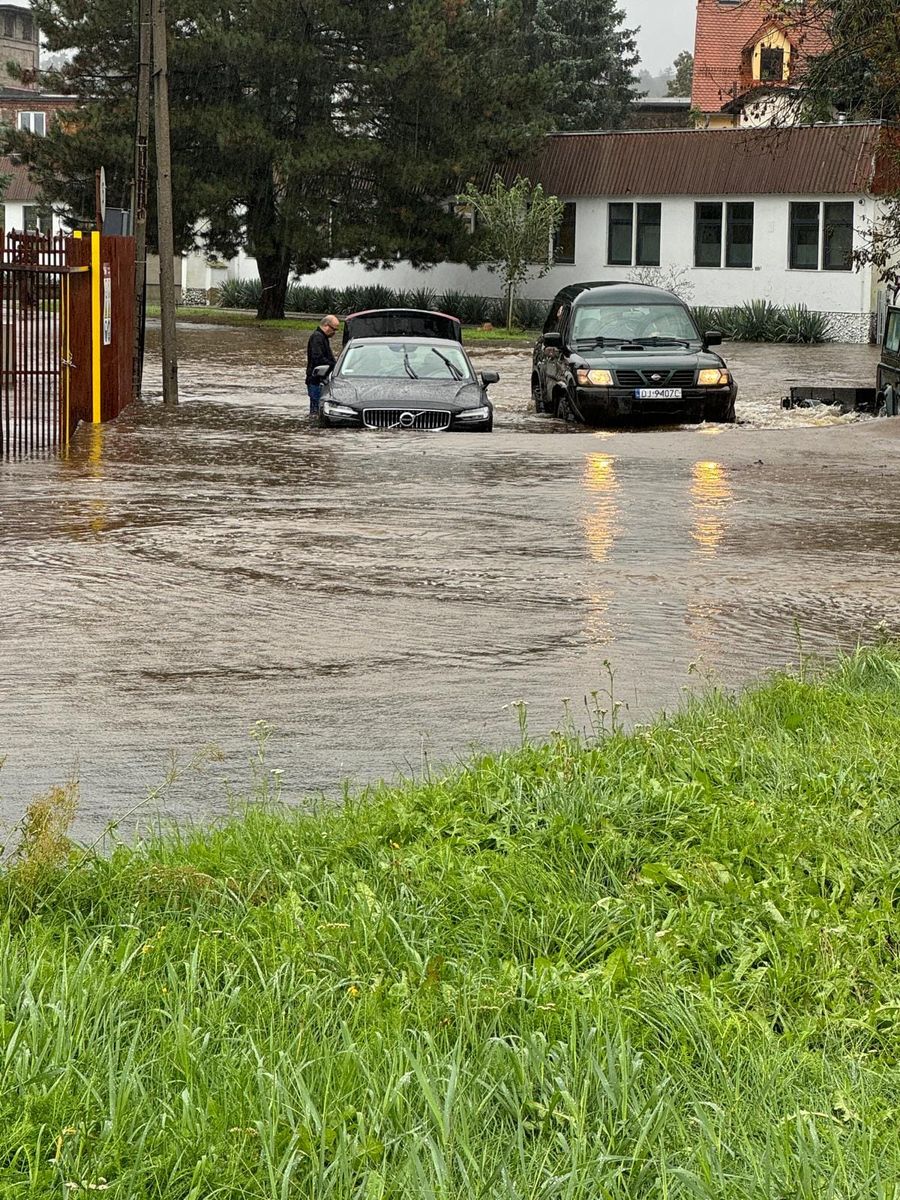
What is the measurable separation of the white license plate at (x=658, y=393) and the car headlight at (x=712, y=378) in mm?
312

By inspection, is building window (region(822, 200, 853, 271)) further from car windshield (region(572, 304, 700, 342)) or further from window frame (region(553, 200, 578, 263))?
car windshield (region(572, 304, 700, 342))

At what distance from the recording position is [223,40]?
49750mm

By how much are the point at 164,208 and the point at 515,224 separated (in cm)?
2608

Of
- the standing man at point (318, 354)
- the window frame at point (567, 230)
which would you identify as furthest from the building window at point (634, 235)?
the standing man at point (318, 354)

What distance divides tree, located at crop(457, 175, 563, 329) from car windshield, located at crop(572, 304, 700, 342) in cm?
2600

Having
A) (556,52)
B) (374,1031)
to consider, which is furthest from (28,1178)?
(556,52)

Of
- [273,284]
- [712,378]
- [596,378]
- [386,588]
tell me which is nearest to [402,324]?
[596,378]

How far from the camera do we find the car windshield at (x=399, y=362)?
22.3 meters

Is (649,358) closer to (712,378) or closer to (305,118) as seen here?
(712,378)

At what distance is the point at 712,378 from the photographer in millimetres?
23984

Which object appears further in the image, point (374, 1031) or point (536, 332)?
point (536, 332)

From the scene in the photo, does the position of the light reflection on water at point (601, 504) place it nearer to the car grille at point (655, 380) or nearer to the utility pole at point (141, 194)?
the car grille at point (655, 380)

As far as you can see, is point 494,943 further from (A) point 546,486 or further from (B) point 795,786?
(A) point 546,486

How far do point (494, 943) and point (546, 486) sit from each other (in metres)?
12.7
